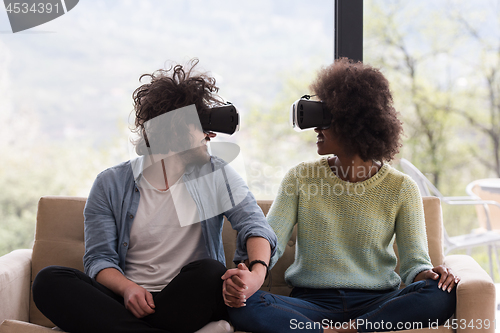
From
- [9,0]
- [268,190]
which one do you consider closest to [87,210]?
[268,190]

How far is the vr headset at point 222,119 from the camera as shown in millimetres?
1238

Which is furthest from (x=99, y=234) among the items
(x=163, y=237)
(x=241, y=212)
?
(x=241, y=212)

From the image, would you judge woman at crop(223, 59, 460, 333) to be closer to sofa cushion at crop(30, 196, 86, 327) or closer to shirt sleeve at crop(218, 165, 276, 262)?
shirt sleeve at crop(218, 165, 276, 262)

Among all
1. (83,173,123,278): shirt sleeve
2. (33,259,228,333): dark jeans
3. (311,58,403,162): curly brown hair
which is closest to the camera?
(33,259,228,333): dark jeans

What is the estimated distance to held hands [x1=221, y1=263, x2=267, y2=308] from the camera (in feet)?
3.52

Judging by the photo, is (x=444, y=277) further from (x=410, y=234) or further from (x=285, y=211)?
(x=285, y=211)

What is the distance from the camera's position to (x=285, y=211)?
138cm

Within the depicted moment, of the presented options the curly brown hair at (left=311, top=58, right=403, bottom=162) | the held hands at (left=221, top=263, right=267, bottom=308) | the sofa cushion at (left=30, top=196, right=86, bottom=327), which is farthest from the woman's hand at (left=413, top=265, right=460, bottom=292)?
the sofa cushion at (left=30, top=196, right=86, bottom=327)

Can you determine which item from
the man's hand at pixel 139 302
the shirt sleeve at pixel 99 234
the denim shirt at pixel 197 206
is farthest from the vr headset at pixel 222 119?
the man's hand at pixel 139 302

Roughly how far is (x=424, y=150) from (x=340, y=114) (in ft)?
4.19

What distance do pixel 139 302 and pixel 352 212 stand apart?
699 millimetres

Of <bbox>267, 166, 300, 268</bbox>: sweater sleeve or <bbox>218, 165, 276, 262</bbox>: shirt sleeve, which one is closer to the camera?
<bbox>218, 165, 276, 262</bbox>: shirt sleeve

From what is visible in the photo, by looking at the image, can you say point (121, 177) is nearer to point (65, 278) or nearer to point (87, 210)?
point (87, 210)

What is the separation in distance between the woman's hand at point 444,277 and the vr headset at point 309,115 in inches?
20.6
